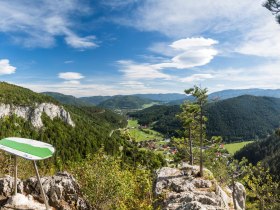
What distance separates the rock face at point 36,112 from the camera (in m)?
146

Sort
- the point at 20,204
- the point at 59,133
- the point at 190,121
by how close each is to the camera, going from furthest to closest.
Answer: the point at 59,133 → the point at 190,121 → the point at 20,204

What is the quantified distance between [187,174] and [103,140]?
5917 inches

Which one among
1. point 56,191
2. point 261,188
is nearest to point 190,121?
point 56,191

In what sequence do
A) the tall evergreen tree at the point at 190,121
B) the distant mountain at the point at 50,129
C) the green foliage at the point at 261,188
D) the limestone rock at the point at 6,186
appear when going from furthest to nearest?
the distant mountain at the point at 50,129 < the green foliage at the point at 261,188 < the tall evergreen tree at the point at 190,121 < the limestone rock at the point at 6,186

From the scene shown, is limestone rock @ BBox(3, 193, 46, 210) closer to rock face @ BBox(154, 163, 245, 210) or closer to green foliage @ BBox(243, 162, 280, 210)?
rock face @ BBox(154, 163, 245, 210)

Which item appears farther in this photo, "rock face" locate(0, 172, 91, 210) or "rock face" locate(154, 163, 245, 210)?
"rock face" locate(154, 163, 245, 210)

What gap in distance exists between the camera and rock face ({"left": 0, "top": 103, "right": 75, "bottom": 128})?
14607 centimetres

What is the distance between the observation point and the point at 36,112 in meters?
155

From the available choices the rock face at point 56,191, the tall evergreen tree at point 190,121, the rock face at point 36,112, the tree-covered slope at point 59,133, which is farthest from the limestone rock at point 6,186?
the rock face at point 36,112

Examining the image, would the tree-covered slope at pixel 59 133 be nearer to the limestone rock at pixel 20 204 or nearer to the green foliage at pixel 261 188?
the green foliage at pixel 261 188

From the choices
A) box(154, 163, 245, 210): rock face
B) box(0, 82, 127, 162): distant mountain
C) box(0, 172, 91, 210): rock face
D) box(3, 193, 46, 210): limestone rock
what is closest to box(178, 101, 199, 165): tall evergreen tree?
box(154, 163, 245, 210): rock face

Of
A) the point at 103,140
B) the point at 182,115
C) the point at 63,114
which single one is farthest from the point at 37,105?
the point at 182,115

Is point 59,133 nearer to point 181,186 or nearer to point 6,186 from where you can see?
point 181,186

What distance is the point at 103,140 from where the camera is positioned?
6663 inches
